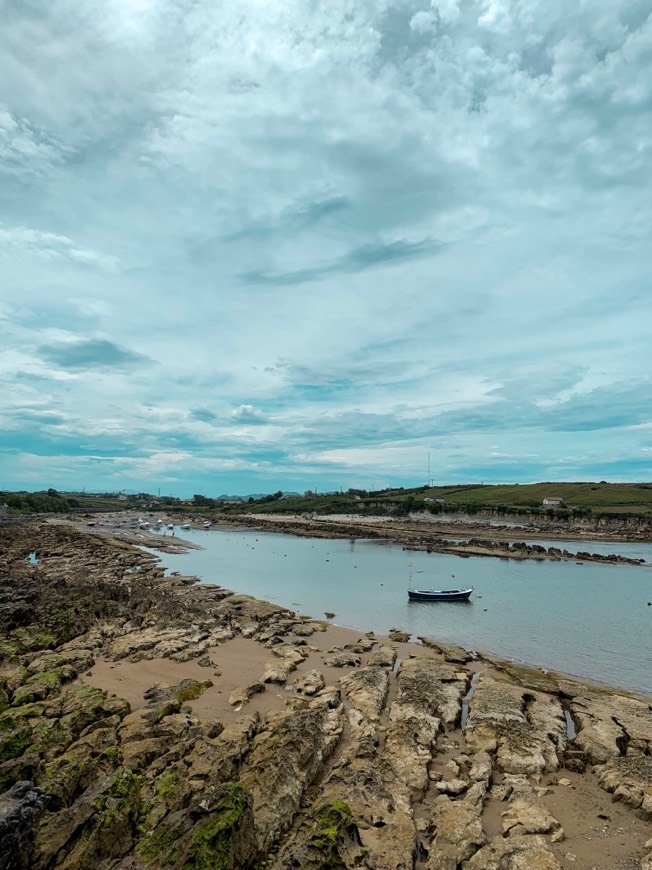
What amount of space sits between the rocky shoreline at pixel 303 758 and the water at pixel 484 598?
5212 millimetres

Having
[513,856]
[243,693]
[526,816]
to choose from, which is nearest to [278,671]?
[243,693]

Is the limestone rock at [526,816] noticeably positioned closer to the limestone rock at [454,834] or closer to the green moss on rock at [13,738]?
the limestone rock at [454,834]

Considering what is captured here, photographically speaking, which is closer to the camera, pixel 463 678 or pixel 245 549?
pixel 463 678

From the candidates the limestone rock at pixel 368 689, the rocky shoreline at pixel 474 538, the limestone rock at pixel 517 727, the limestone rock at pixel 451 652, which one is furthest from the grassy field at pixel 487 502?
the limestone rock at pixel 368 689

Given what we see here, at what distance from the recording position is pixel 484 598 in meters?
42.4

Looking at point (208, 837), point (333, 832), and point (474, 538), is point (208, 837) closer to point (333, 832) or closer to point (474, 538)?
point (333, 832)

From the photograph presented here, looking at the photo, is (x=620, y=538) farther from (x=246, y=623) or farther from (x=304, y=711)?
(x=304, y=711)

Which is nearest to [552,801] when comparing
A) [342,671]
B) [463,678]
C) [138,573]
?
[463,678]

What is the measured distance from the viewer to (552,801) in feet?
38.7

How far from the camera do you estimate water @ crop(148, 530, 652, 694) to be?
88.5ft

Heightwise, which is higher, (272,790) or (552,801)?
(272,790)

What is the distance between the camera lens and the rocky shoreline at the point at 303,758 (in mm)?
9039

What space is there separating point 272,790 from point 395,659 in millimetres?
13851

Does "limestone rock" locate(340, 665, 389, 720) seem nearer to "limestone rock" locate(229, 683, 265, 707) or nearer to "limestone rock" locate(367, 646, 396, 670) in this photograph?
"limestone rock" locate(367, 646, 396, 670)
